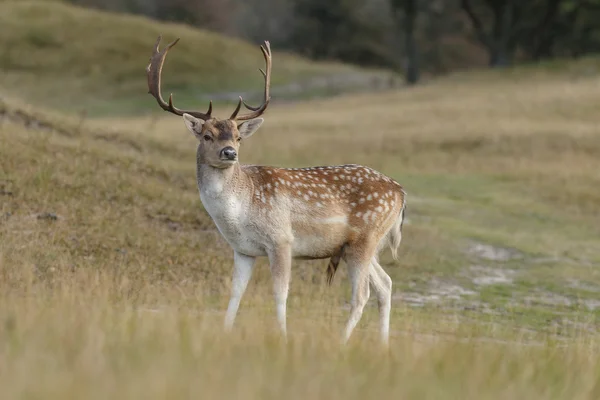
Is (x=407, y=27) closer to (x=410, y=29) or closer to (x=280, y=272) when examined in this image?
(x=410, y=29)

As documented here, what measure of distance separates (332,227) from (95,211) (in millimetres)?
6206

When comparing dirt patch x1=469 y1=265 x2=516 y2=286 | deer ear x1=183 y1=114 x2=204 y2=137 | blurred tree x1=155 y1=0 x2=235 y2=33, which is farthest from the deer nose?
blurred tree x1=155 y1=0 x2=235 y2=33

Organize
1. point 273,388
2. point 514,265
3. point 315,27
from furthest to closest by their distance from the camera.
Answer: point 315,27 < point 514,265 < point 273,388

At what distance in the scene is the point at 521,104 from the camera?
39.4 m

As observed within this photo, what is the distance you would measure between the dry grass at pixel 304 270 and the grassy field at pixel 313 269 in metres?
0.03

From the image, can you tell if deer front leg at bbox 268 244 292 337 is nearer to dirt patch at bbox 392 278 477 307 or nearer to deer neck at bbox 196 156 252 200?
deer neck at bbox 196 156 252 200

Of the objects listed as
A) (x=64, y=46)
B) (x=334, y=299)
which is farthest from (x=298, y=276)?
(x=64, y=46)

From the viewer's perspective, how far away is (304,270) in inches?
596

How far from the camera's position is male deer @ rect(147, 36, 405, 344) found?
372 inches

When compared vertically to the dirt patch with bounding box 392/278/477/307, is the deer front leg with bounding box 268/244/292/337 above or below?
above

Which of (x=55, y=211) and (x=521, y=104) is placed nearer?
(x=55, y=211)

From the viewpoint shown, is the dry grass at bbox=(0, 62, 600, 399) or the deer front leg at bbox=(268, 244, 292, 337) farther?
the deer front leg at bbox=(268, 244, 292, 337)

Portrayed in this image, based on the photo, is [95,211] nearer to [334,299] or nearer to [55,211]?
[55,211]

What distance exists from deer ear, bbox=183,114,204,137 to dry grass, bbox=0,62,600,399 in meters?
1.53
